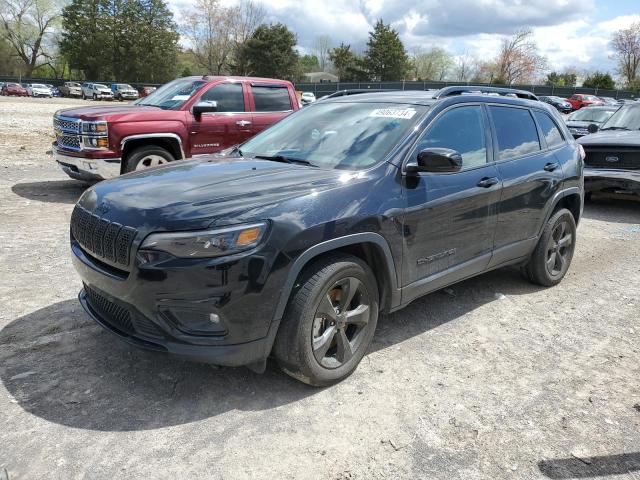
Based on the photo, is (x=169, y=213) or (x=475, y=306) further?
(x=475, y=306)

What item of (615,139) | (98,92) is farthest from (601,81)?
(615,139)

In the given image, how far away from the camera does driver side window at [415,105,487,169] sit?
3.83 meters

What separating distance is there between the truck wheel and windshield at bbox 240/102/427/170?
3927 millimetres

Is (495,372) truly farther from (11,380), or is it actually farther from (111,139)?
(111,139)

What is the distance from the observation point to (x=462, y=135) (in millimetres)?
4094

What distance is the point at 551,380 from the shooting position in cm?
349

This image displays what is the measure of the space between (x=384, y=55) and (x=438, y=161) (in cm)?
7154

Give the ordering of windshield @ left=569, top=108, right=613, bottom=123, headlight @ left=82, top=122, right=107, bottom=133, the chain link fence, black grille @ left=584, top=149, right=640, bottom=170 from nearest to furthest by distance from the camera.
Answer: headlight @ left=82, top=122, right=107, bottom=133 < black grille @ left=584, top=149, right=640, bottom=170 < windshield @ left=569, top=108, right=613, bottom=123 < the chain link fence

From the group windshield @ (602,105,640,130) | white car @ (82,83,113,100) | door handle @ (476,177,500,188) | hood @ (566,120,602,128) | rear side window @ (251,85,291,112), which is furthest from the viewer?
white car @ (82,83,113,100)

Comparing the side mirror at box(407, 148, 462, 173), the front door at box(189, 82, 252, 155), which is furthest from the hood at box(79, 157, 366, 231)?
the front door at box(189, 82, 252, 155)

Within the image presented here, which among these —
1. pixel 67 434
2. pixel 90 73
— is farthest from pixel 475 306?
pixel 90 73

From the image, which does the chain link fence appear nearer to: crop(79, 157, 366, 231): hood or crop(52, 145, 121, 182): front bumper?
crop(52, 145, 121, 182): front bumper

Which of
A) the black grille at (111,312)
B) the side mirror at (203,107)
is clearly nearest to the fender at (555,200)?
the black grille at (111,312)

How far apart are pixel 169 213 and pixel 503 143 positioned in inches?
114
